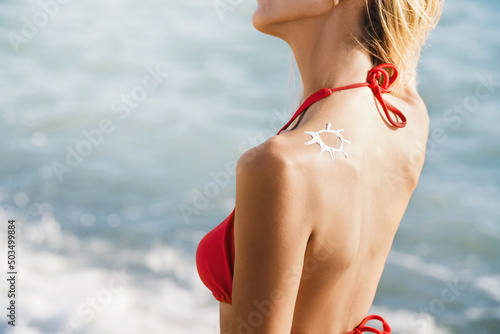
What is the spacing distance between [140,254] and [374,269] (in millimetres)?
3523

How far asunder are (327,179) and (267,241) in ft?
0.47

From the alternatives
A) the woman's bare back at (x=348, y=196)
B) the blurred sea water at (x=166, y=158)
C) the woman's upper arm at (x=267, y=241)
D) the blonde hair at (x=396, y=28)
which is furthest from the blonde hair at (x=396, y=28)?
the blurred sea water at (x=166, y=158)

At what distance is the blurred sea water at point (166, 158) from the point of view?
4035mm

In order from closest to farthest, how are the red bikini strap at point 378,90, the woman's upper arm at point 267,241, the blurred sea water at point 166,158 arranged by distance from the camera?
the woman's upper arm at point 267,241
the red bikini strap at point 378,90
the blurred sea water at point 166,158

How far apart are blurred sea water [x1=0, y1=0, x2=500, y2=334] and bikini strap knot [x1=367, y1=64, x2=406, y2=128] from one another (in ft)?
5.30

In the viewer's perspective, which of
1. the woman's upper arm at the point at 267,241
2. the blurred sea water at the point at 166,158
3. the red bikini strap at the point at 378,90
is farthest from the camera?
the blurred sea water at the point at 166,158

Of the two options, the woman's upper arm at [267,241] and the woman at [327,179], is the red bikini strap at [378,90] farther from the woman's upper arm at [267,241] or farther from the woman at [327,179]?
the woman's upper arm at [267,241]

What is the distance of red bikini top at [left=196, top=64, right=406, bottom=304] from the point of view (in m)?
Answer: 1.14

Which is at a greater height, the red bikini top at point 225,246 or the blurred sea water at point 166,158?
the red bikini top at point 225,246

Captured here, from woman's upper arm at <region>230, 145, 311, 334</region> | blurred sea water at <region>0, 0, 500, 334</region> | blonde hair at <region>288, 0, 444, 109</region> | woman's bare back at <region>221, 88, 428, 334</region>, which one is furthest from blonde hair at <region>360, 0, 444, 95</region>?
blurred sea water at <region>0, 0, 500, 334</region>

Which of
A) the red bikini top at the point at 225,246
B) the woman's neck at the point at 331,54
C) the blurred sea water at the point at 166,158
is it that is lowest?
the blurred sea water at the point at 166,158

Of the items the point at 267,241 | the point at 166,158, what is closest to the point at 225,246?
the point at 267,241

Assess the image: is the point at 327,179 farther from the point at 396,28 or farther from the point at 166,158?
the point at 166,158

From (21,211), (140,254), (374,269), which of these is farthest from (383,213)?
(21,211)
